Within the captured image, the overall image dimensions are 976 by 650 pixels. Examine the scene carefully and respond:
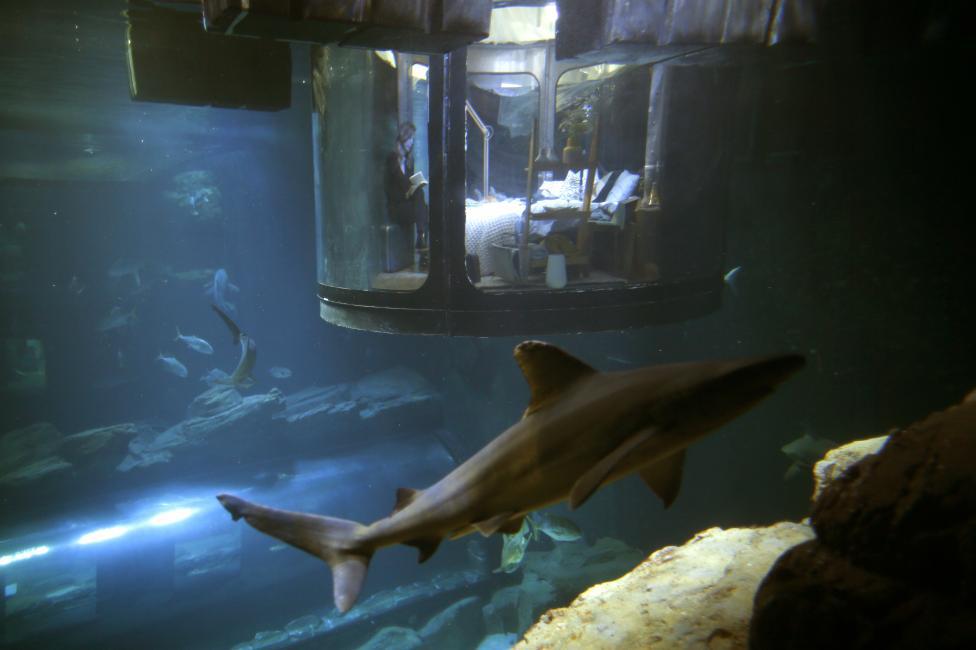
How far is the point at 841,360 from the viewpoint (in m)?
7.69

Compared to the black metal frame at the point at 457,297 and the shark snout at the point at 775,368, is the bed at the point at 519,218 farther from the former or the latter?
the shark snout at the point at 775,368

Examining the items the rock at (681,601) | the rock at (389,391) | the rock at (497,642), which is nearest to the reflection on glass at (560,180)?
the rock at (681,601)

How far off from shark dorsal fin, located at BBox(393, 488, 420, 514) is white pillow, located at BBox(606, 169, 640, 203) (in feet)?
11.0

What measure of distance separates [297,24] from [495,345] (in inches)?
419

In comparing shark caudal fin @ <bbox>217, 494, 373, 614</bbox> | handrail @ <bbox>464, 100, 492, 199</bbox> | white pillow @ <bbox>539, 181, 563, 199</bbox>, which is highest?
Result: handrail @ <bbox>464, 100, 492, 199</bbox>

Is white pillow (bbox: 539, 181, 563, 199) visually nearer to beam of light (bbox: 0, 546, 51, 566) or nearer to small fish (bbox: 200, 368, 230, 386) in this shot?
small fish (bbox: 200, 368, 230, 386)

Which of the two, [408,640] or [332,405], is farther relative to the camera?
[332,405]

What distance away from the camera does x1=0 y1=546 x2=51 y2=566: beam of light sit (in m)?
11.0

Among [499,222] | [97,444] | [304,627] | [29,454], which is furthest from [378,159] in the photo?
[29,454]

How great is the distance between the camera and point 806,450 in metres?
7.51

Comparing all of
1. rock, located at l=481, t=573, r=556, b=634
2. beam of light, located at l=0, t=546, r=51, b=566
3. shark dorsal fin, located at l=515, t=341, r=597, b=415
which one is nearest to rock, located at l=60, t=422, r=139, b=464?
beam of light, located at l=0, t=546, r=51, b=566

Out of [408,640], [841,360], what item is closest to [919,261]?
[841,360]

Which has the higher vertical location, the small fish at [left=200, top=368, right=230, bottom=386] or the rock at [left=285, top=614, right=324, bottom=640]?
the small fish at [left=200, top=368, right=230, bottom=386]

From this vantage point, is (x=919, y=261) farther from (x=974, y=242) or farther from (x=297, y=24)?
(x=297, y=24)
